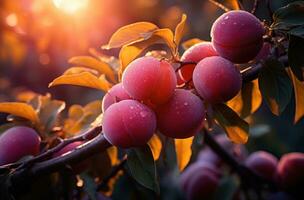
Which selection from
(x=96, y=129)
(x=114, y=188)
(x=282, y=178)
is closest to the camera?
(x=96, y=129)

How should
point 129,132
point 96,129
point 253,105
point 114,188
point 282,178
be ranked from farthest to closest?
point 282,178 < point 114,188 < point 253,105 < point 96,129 < point 129,132

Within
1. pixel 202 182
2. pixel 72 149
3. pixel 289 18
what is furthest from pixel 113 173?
pixel 289 18

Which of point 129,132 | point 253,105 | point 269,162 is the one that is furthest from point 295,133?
point 129,132

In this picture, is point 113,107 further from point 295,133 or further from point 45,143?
point 295,133

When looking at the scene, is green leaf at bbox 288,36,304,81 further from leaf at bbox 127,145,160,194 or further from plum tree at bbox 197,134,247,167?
plum tree at bbox 197,134,247,167

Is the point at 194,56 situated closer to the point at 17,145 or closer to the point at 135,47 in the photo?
the point at 135,47

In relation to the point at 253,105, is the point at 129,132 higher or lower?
higher
